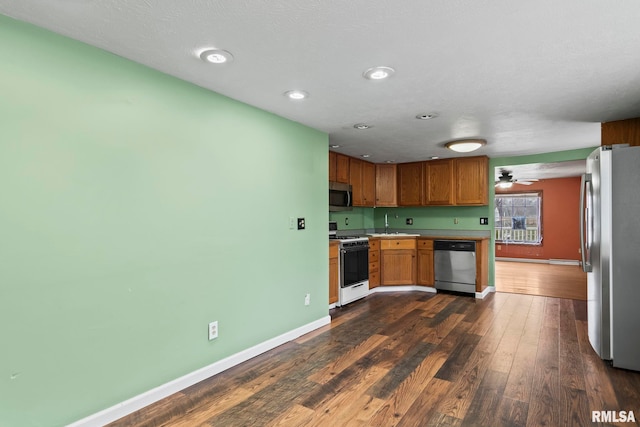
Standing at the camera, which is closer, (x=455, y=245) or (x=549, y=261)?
(x=455, y=245)

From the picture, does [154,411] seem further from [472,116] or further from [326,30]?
[472,116]

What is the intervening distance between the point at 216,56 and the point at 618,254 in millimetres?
3396

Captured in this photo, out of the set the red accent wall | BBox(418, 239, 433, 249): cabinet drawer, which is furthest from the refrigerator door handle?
the red accent wall

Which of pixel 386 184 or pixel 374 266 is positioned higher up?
pixel 386 184

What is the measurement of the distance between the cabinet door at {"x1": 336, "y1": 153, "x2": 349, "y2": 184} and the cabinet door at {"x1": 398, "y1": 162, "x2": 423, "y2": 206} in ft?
4.45

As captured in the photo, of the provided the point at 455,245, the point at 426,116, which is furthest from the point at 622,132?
the point at 455,245

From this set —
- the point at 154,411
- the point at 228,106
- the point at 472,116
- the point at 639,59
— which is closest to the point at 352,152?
the point at 472,116

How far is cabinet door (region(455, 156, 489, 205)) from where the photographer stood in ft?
18.0

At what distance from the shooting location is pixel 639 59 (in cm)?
214

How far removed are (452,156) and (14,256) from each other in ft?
17.8

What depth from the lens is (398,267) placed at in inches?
224

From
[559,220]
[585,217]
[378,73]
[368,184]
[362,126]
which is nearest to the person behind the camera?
[378,73]

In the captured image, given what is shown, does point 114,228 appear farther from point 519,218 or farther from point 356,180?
point 519,218

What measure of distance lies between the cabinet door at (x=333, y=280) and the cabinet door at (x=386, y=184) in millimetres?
2068
